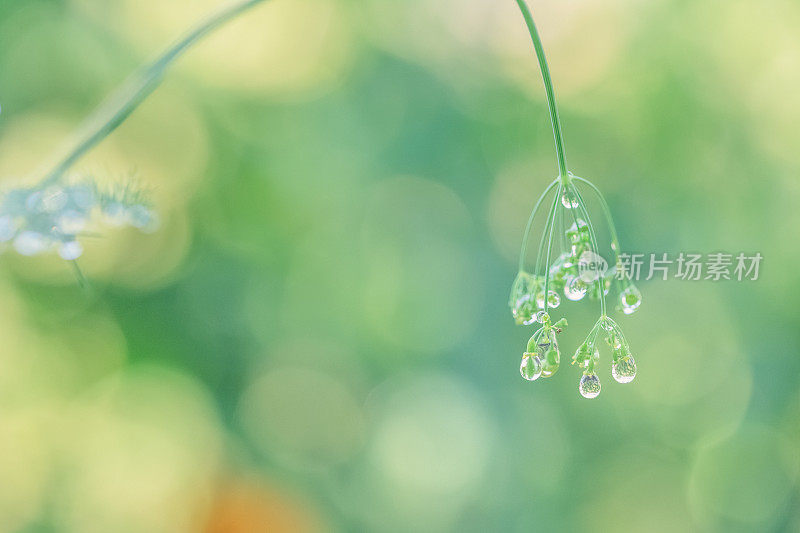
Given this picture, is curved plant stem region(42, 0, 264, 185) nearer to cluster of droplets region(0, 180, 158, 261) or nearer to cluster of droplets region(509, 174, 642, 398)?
cluster of droplets region(0, 180, 158, 261)

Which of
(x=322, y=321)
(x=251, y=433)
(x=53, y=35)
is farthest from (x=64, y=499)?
(x=53, y=35)

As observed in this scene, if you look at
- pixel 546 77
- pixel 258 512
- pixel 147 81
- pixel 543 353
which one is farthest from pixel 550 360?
pixel 258 512

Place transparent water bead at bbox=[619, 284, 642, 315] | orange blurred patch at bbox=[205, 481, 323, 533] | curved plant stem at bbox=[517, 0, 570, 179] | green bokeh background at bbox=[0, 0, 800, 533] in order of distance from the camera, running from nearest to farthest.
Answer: curved plant stem at bbox=[517, 0, 570, 179], transparent water bead at bbox=[619, 284, 642, 315], green bokeh background at bbox=[0, 0, 800, 533], orange blurred patch at bbox=[205, 481, 323, 533]

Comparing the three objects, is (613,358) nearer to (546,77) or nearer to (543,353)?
(543,353)

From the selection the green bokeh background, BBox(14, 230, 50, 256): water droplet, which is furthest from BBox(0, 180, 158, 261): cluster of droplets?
the green bokeh background

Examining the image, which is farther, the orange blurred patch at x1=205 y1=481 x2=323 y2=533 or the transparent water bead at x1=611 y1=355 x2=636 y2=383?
the orange blurred patch at x1=205 y1=481 x2=323 y2=533

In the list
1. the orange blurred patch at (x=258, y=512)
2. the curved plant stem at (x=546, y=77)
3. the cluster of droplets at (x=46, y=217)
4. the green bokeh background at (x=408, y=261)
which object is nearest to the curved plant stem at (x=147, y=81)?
the cluster of droplets at (x=46, y=217)

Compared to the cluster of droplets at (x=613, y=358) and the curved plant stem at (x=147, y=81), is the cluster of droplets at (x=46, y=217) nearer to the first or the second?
the curved plant stem at (x=147, y=81)
